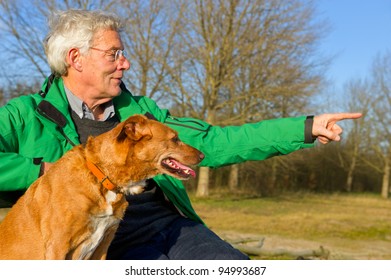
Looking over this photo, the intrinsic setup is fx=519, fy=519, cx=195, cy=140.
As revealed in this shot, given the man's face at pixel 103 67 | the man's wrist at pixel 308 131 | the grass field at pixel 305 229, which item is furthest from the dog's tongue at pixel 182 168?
the grass field at pixel 305 229

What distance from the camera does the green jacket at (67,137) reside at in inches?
142

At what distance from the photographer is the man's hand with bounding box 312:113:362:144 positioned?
3.72 meters

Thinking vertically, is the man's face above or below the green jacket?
above

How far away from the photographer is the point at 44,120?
3.74m

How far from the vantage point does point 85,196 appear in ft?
10.7

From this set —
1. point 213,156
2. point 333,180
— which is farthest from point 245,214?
point 333,180

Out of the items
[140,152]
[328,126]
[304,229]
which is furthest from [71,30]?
[304,229]

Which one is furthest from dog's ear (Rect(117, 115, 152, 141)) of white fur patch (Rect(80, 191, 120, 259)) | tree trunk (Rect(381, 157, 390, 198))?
tree trunk (Rect(381, 157, 390, 198))

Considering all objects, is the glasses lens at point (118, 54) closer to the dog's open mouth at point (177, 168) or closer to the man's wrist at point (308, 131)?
the dog's open mouth at point (177, 168)

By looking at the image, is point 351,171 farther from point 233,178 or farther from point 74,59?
point 74,59

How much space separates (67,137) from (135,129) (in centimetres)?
57

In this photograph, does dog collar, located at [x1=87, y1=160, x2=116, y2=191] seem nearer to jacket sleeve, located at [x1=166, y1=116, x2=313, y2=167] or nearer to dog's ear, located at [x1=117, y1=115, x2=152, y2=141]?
dog's ear, located at [x1=117, y1=115, x2=152, y2=141]
